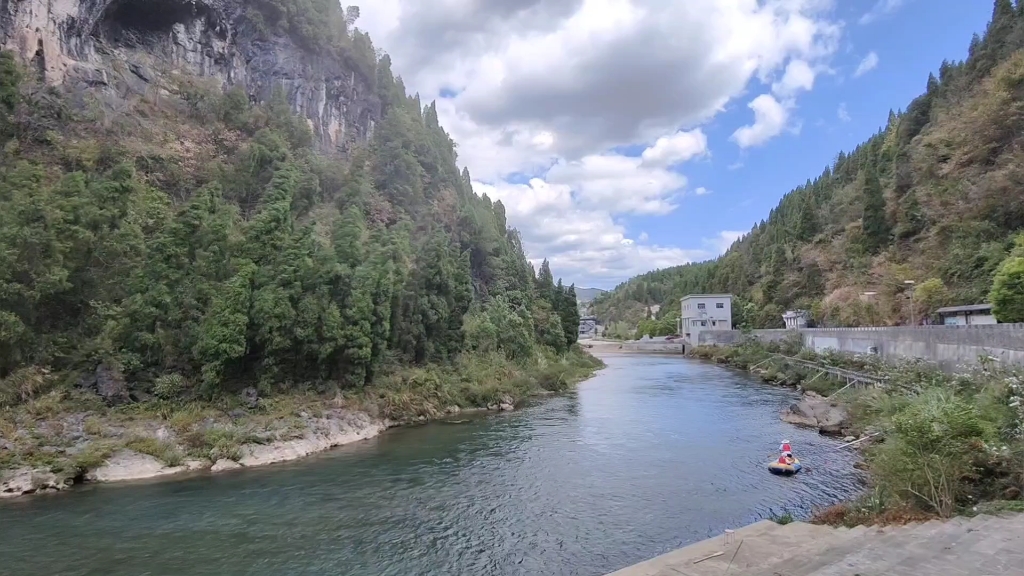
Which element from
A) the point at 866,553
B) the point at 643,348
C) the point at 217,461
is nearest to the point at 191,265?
the point at 217,461

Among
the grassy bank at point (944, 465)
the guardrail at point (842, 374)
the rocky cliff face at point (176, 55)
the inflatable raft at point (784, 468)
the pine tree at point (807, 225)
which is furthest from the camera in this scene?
the pine tree at point (807, 225)

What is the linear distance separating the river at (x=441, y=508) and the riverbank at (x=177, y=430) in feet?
3.76

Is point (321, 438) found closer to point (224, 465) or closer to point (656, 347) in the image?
point (224, 465)

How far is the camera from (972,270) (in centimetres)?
4306

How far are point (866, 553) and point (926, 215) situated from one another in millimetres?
56640

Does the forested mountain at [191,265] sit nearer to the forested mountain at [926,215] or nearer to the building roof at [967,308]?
the building roof at [967,308]

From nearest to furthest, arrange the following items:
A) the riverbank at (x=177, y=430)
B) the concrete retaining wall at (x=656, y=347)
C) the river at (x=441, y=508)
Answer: the river at (x=441, y=508), the riverbank at (x=177, y=430), the concrete retaining wall at (x=656, y=347)

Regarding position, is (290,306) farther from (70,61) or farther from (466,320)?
(70,61)

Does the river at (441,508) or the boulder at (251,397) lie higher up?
the boulder at (251,397)

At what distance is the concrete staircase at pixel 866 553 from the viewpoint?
8898 mm

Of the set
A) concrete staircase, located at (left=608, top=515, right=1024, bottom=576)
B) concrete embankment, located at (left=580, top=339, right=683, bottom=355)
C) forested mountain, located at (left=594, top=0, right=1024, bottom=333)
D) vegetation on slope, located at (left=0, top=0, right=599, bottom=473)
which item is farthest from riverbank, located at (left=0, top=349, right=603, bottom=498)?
concrete embankment, located at (left=580, top=339, right=683, bottom=355)

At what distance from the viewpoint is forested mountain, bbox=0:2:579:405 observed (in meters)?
Result: 23.6

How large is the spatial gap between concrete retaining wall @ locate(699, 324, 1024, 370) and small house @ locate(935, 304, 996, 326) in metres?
4.44

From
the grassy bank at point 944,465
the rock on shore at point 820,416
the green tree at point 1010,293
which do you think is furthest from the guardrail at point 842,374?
the grassy bank at point 944,465
